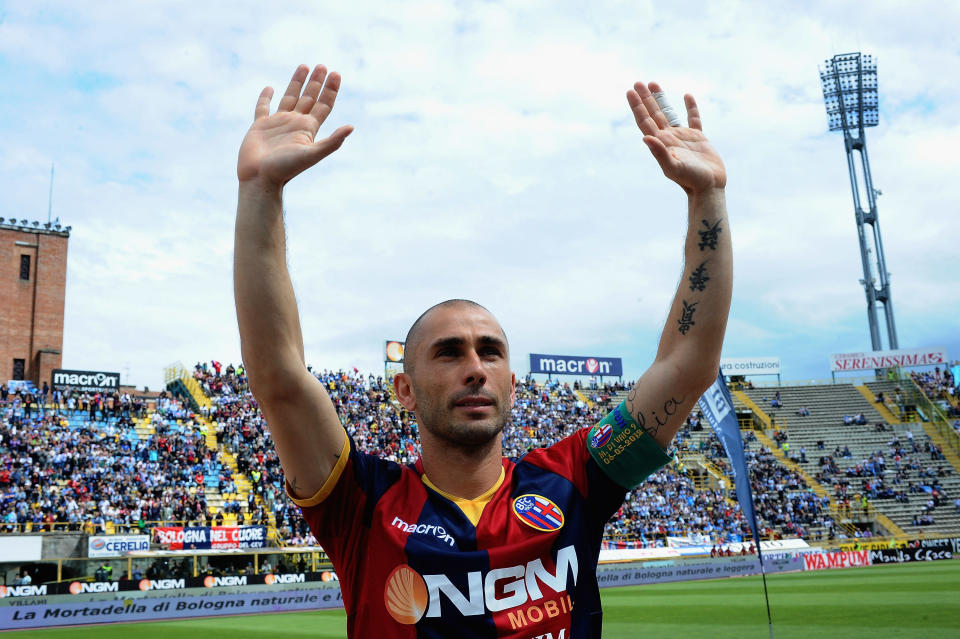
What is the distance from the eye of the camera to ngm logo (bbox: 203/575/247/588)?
2631 cm

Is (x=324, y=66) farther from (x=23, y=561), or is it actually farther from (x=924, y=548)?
(x=924, y=548)

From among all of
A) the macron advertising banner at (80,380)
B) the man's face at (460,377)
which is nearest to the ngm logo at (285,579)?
the macron advertising banner at (80,380)

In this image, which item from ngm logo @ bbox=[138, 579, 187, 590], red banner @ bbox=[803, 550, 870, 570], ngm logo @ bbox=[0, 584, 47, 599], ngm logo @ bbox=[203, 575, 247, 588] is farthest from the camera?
red banner @ bbox=[803, 550, 870, 570]

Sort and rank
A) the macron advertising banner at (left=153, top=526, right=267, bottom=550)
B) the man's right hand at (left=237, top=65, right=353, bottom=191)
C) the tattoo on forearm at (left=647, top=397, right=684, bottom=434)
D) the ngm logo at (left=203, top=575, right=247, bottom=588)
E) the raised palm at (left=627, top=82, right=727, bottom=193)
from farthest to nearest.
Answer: the macron advertising banner at (left=153, top=526, right=267, bottom=550) < the ngm logo at (left=203, top=575, right=247, bottom=588) < the raised palm at (left=627, top=82, right=727, bottom=193) < the tattoo on forearm at (left=647, top=397, right=684, bottom=434) < the man's right hand at (left=237, top=65, right=353, bottom=191)

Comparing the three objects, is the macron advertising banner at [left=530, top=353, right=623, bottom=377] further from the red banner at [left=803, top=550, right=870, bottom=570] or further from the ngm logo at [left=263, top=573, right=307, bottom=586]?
the ngm logo at [left=263, top=573, right=307, bottom=586]

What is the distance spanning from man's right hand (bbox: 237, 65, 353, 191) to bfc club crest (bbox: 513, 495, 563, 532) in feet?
4.82

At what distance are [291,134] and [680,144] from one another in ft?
5.18

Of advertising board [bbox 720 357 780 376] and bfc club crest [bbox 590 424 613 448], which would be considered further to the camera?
advertising board [bbox 720 357 780 376]

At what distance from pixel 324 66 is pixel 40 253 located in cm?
5776

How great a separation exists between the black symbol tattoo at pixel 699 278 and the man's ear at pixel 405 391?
120 cm

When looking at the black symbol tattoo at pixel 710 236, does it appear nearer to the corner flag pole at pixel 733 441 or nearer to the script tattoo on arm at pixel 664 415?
the script tattoo on arm at pixel 664 415

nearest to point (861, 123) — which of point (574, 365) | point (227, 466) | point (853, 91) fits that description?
point (853, 91)

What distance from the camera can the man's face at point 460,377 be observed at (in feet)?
10.2

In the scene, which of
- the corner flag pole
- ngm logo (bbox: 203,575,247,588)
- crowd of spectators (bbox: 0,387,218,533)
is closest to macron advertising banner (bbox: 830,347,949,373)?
crowd of spectators (bbox: 0,387,218,533)
